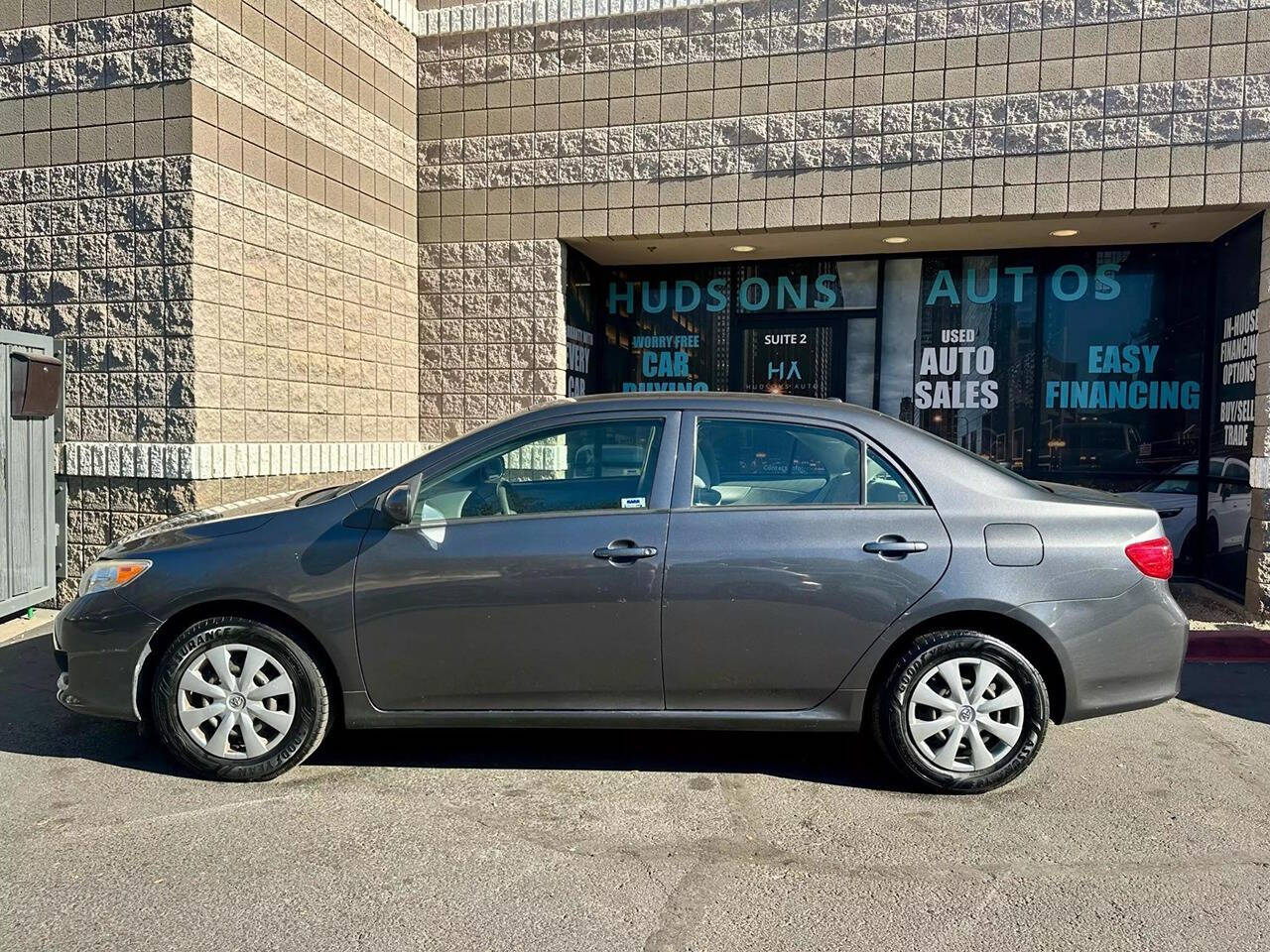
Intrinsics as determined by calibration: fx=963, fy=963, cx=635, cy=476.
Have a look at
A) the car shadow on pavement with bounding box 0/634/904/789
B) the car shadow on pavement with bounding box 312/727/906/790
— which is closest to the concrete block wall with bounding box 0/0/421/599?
the car shadow on pavement with bounding box 0/634/904/789

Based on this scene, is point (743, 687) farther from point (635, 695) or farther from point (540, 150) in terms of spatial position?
point (540, 150)

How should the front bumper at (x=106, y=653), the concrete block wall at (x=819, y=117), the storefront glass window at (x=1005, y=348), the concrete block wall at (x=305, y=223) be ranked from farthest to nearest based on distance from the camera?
the storefront glass window at (x=1005, y=348), the concrete block wall at (x=819, y=117), the concrete block wall at (x=305, y=223), the front bumper at (x=106, y=653)

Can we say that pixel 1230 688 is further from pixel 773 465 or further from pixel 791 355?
pixel 791 355

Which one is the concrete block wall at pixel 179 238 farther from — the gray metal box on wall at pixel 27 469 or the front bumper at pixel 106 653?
the front bumper at pixel 106 653

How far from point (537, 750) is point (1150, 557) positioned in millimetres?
2916

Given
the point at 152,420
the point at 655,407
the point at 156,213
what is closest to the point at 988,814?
the point at 655,407

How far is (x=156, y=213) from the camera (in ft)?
22.6

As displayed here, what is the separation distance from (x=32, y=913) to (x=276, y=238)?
5.47m

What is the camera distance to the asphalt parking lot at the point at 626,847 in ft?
10.2

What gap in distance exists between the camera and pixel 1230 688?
5820 millimetres

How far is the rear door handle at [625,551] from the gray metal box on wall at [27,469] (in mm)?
5027

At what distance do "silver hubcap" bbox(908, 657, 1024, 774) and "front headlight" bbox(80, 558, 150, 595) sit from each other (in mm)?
3415

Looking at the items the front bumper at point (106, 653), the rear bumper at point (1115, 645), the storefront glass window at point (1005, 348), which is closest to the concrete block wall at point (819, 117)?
the storefront glass window at point (1005, 348)

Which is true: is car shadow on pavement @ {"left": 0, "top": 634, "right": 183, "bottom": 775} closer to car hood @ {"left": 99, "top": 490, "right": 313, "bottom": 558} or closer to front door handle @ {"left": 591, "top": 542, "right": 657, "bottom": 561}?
car hood @ {"left": 99, "top": 490, "right": 313, "bottom": 558}
